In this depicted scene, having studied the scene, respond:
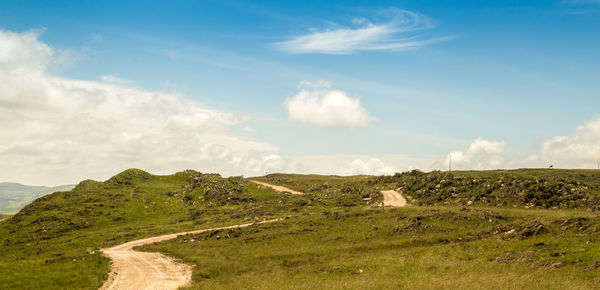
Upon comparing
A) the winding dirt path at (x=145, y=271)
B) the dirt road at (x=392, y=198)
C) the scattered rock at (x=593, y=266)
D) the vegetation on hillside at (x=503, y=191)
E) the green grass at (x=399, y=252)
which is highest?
the vegetation on hillside at (x=503, y=191)

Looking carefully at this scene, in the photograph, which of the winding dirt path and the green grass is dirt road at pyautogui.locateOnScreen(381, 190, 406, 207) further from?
the winding dirt path

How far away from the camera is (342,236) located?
52.6 metres

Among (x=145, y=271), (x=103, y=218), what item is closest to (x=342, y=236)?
(x=145, y=271)

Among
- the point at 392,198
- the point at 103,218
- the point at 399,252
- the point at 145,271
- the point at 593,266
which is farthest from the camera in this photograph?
the point at 392,198

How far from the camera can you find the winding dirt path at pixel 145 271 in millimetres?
33562

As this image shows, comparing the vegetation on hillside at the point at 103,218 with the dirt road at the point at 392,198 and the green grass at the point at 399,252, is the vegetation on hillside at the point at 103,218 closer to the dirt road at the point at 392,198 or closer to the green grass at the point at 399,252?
the green grass at the point at 399,252

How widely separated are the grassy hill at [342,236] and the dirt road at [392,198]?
7.73 ft

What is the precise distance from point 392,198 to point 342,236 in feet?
118

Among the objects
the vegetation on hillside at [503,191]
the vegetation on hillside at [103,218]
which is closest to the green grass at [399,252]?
the vegetation on hillside at [103,218]

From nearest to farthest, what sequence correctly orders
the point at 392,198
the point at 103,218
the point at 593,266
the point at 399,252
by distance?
1. the point at 593,266
2. the point at 399,252
3. the point at 103,218
4. the point at 392,198

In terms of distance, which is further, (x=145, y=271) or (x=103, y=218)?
(x=103, y=218)

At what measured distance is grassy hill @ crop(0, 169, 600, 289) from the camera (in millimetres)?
31953

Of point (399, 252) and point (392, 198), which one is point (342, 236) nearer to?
point (399, 252)

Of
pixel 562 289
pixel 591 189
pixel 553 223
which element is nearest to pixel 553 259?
pixel 562 289
